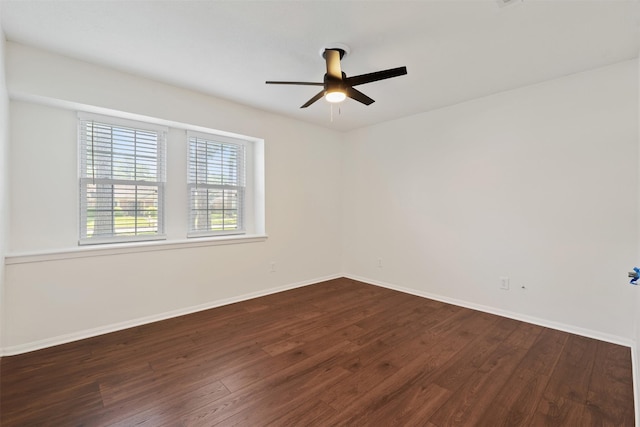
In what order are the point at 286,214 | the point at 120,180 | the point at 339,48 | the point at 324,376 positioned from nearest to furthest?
the point at 324,376 < the point at 339,48 < the point at 120,180 < the point at 286,214

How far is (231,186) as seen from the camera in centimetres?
403

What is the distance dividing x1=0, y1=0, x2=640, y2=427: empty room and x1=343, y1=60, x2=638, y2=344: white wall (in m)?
0.02

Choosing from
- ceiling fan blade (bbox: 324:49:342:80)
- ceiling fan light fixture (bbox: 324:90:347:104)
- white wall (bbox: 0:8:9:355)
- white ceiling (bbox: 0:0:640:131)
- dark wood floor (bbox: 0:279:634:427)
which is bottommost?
dark wood floor (bbox: 0:279:634:427)

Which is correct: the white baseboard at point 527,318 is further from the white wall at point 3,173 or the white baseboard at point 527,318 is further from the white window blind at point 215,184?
the white wall at point 3,173

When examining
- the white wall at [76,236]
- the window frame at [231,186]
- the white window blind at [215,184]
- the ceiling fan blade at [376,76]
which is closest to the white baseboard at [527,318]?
the white wall at [76,236]

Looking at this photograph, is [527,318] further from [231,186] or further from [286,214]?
[231,186]

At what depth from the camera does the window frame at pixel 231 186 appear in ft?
11.9

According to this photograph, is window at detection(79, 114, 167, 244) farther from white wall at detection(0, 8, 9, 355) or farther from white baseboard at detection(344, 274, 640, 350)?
white baseboard at detection(344, 274, 640, 350)

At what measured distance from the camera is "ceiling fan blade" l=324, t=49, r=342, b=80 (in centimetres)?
224

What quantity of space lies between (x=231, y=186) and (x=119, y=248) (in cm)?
157

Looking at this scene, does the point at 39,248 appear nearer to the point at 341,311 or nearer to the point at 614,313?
the point at 341,311

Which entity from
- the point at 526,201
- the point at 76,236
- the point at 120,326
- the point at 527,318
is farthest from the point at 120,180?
the point at 527,318

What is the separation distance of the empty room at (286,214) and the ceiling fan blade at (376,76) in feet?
0.05

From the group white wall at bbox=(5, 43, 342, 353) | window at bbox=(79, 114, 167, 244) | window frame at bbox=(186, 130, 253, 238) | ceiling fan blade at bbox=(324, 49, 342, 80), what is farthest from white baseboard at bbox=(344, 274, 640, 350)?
window at bbox=(79, 114, 167, 244)
